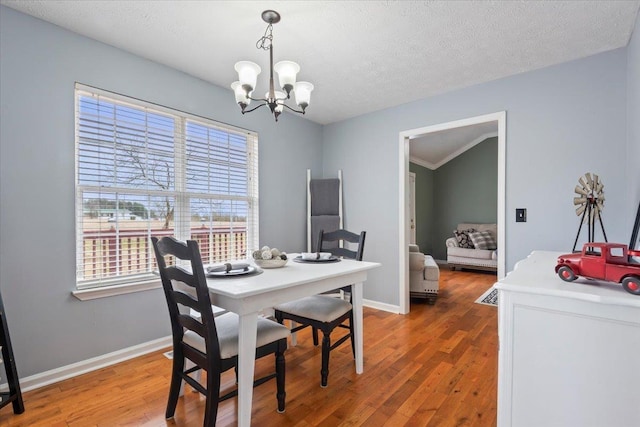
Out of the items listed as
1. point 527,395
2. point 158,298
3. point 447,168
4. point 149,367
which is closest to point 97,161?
point 158,298

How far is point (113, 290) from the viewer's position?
230cm

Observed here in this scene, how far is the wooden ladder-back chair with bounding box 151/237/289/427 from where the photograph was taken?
1.39 metres

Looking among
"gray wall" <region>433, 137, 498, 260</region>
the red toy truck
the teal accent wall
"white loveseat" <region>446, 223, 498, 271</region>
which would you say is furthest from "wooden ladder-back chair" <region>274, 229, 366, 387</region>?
"gray wall" <region>433, 137, 498, 260</region>

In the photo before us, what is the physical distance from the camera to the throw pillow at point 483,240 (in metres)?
5.91

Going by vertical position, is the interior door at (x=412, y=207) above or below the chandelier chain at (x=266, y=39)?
below

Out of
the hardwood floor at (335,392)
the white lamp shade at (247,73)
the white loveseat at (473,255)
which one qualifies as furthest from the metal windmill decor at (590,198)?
the white loveseat at (473,255)

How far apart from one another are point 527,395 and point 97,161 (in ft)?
9.53

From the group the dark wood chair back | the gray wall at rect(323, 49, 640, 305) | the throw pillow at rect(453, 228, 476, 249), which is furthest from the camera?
the throw pillow at rect(453, 228, 476, 249)

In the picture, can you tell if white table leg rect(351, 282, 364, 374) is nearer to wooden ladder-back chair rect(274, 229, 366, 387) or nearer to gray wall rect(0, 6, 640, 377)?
wooden ladder-back chair rect(274, 229, 366, 387)

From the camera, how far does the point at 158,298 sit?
259 cm

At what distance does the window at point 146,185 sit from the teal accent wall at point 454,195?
4.62 m

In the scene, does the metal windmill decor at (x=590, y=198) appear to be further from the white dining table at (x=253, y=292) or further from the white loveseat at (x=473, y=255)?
the white loveseat at (x=473, y=255)

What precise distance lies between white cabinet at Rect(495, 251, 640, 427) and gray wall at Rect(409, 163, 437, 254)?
231 inches

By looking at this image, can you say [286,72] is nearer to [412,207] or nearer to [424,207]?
[412,207]
